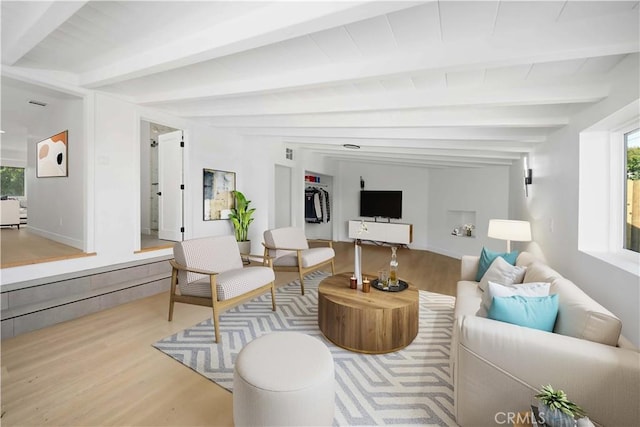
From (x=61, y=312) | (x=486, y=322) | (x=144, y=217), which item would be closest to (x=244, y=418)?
(x=486, y=322)

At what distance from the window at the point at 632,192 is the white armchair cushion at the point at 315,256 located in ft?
10.3

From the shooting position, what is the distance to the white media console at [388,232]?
7586mm

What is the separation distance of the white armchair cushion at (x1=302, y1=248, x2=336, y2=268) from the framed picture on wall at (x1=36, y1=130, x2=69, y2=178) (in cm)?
348

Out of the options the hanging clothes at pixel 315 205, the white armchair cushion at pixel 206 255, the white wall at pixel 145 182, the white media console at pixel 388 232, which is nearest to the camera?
the white armchair cushion at pixel 206 255

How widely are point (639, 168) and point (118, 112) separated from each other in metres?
5.18

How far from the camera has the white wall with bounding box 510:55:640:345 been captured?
5.86 feet

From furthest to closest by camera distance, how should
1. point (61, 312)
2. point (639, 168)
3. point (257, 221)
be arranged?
point (257, 221) < point (61, 312) < point (639, 168)

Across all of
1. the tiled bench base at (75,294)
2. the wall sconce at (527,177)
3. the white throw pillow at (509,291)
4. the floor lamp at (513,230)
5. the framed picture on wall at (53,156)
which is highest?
the framed picture on wall at (53,156)

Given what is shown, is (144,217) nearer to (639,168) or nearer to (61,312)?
(61,312)

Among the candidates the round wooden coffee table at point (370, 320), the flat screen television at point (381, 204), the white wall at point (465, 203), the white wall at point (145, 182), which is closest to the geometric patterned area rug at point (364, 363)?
the round wooden coffee table at point (370, 320)

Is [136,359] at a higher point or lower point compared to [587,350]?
lower

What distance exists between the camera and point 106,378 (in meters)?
2.04

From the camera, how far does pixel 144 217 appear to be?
6.54 meters

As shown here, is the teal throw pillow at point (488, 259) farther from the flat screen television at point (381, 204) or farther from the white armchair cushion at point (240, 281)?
the flat screen television at point (381, 204)
